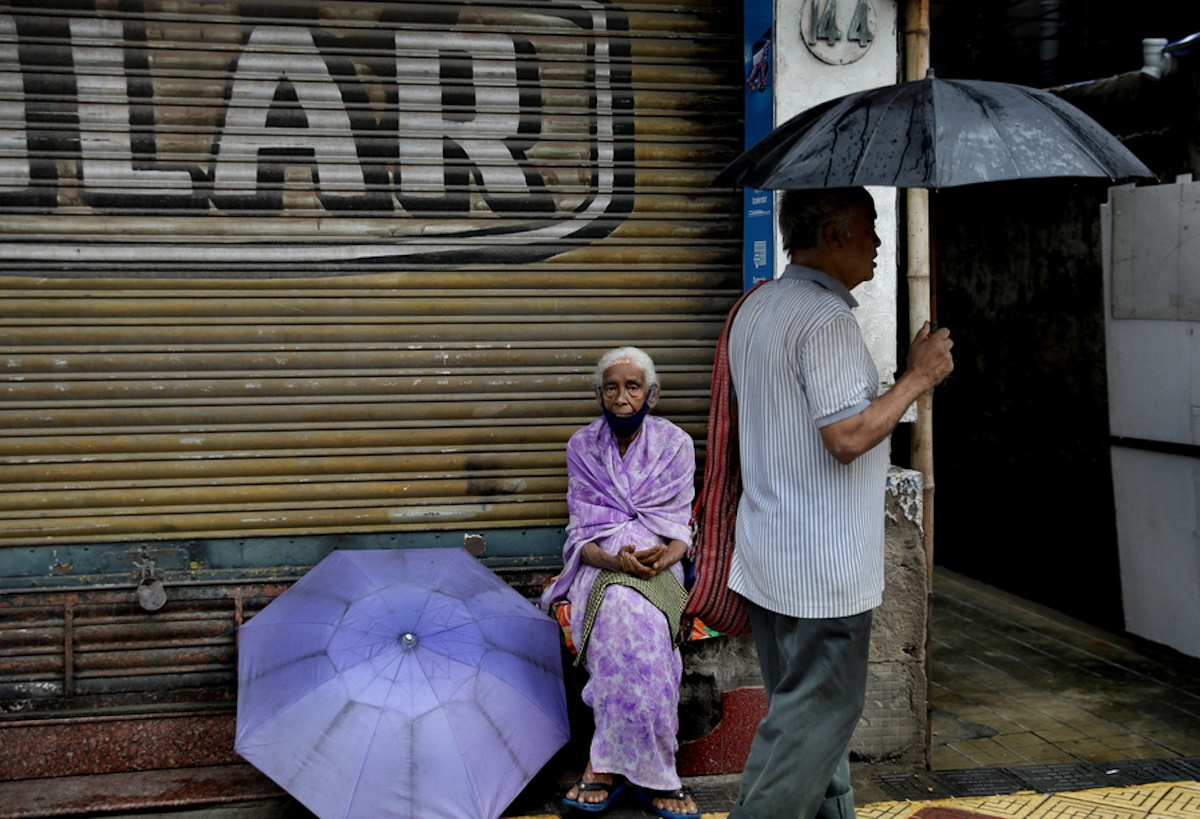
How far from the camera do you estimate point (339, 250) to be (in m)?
4.72

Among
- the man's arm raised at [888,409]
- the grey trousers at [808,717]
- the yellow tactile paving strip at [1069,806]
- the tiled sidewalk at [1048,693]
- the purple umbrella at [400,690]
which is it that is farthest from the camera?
the tiled sidewalk at [1048,693]

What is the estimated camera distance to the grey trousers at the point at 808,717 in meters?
2.89

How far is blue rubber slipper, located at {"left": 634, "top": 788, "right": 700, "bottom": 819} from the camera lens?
4.10 m

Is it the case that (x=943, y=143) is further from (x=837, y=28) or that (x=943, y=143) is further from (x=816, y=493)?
(x=837, y=28)

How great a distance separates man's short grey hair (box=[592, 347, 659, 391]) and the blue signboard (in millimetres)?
564

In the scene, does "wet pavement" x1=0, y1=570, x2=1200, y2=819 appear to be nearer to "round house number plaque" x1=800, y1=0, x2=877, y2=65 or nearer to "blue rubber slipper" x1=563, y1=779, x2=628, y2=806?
"blue rubber slipper" x1=563, y1=779, x2=628, y2=806

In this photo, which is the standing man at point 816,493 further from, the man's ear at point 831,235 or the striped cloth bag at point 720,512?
the striped cloth bag at point 720,512

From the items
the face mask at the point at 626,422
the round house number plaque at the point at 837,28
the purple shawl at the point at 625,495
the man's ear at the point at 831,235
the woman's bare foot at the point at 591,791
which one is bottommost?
the woman's bare foot at the point at 591,791

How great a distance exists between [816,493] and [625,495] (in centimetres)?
159

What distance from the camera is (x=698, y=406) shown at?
4945 mm

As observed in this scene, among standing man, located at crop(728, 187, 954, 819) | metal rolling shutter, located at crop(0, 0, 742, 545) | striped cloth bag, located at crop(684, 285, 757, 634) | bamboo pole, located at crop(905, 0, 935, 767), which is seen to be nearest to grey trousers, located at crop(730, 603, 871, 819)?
standing man, located at crop(728, 187, 954, 819)

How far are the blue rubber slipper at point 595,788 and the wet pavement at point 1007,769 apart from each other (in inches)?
2.1

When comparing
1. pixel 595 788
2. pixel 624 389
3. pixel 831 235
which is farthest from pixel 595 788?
pixel 831 235

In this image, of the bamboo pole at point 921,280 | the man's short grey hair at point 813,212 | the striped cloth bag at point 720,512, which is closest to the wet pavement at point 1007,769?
the bamboo pole at point 921,280
